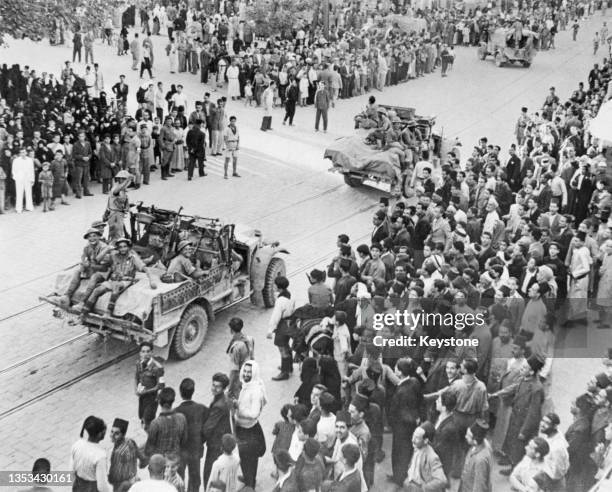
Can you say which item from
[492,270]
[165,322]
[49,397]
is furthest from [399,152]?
[49,397]

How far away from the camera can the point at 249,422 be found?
8.56 m

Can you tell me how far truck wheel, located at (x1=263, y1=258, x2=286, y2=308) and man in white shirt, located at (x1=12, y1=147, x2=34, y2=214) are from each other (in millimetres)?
6596

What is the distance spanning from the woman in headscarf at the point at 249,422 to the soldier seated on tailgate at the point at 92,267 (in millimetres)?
3441

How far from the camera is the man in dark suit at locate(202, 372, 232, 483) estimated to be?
26.8 ft

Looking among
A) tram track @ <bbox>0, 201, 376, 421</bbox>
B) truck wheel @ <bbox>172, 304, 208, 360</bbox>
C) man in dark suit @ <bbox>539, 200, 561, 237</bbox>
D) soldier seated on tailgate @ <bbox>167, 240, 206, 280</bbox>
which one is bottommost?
tram track @ <bbox>0, 201, 376, 421</bbox>

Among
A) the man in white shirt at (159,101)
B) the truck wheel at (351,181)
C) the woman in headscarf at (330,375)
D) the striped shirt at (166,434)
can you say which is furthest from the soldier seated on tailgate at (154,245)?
the man in white shirt at (159,101)

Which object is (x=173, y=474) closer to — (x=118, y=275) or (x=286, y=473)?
(x=286, y=473)

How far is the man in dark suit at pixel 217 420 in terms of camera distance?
26.8 feet

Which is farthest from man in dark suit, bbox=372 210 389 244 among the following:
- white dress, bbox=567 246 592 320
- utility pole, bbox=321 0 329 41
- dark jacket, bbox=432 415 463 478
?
utility pole, bbox=321 0 329 41

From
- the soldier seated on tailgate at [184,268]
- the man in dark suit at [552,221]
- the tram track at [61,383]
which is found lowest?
the tram track at [61,383]

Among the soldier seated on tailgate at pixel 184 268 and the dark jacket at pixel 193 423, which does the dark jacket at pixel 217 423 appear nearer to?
the dark jacket at pixel 193 423

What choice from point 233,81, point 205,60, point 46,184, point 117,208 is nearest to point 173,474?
point 117,208

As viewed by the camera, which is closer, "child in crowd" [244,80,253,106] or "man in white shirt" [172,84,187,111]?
"man in white shirt" [172,84,187,111]

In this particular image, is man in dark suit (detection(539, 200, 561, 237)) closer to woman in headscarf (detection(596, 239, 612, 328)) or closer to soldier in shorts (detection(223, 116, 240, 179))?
woman in headscarf (detection(596, 239, 612, 328))
